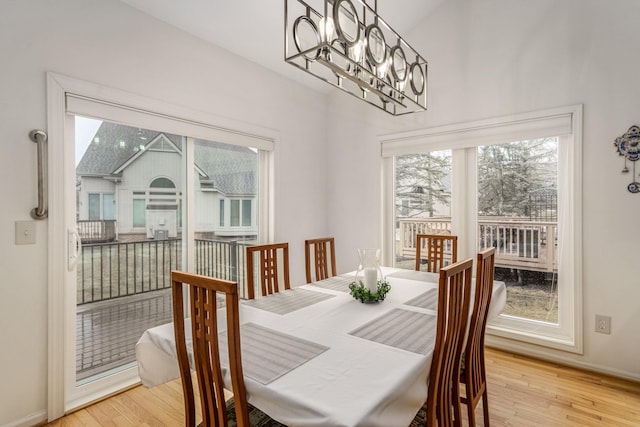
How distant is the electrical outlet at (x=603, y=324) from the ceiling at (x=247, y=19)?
9.80ft

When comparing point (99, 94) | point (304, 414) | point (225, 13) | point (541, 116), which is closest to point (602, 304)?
point (541, 116)

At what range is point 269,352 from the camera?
128cm

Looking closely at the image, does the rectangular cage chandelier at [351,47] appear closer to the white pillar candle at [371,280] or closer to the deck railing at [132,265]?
the white pillar candle at [371,280]

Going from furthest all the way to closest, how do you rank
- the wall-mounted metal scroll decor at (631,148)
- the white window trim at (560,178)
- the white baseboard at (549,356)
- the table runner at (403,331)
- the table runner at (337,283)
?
1. the white window trim at (560,178)
2. the white baseboard at (549,356)
3. the wall-mounted metal scroll decor at (631,148)
4. the table runner at (337,283)
5. the table runner at (403,331)

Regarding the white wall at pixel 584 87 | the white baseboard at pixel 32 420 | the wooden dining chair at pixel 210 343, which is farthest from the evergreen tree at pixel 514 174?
the white baseboard at pixel 32 420

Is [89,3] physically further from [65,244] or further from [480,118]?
[480,118]

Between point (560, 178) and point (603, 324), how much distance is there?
1146 mm

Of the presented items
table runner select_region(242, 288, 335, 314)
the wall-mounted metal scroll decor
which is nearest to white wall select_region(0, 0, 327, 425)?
table runner select_region(242, 288, 335, 314)

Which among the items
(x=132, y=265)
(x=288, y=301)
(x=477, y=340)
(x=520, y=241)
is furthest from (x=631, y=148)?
(x=132, y=265)

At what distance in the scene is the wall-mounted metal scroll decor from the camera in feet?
7.84

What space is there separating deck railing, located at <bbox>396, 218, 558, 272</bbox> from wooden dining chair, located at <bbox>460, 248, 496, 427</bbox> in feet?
4.45

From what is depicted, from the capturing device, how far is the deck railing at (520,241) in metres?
2.85

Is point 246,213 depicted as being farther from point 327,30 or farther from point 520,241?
point 520,241

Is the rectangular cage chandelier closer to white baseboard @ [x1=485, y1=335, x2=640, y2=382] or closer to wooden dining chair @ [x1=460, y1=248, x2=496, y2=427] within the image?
wooden dining chair @ [x1=460, y1=248, x2=496, y2=427]
